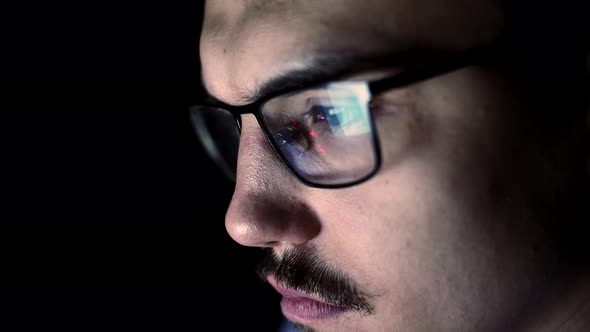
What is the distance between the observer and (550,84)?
842 millimetres

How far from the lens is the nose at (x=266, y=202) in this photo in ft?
3.06

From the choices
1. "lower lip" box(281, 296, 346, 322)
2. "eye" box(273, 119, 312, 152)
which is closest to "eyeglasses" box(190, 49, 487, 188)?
"eye" box(273, 119, 312, 152)

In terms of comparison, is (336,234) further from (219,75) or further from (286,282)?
(219,75)

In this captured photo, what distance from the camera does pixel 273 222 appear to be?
3.08ft

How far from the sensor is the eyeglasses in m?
0.78

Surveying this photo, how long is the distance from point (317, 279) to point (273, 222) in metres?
0.12

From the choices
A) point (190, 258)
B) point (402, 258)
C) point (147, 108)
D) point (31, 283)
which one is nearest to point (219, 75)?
point (402, 258)

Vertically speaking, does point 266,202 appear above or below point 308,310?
above

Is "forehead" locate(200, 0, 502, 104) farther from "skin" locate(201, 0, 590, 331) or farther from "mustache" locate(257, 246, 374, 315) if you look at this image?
"mustache" locate(257, 246, 374, 315)

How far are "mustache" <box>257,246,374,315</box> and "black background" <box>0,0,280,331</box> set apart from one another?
65cm

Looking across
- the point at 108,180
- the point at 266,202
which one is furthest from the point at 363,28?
the point at 108,180

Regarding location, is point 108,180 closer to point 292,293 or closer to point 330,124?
point 292,293

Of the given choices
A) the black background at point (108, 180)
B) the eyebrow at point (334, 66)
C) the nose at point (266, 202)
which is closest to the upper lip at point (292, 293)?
the nose at point (266, 202)

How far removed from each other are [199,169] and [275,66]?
36.3 inches
